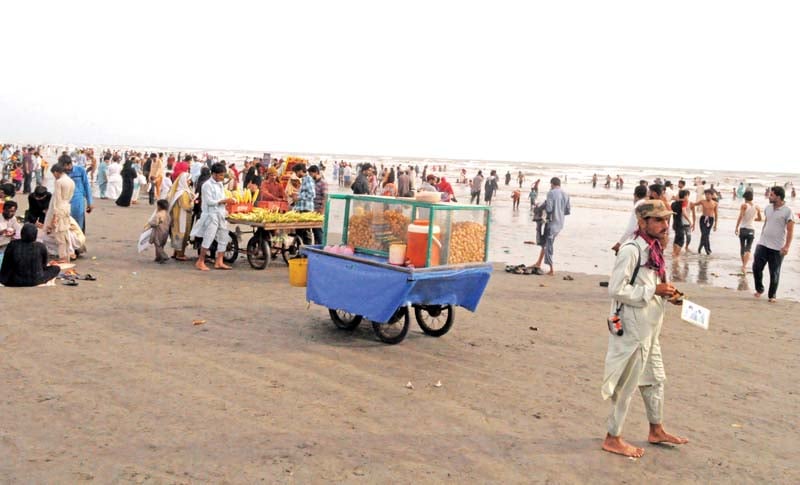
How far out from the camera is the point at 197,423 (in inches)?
206

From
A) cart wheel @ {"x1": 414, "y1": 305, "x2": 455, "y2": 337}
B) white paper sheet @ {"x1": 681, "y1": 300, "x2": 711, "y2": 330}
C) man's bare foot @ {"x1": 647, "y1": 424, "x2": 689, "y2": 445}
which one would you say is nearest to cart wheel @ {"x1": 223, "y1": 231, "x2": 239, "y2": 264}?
cart wheel @ {"x1": 414, "y1": 305, "x2": 455, "y2": 337}

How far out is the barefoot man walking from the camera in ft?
16.0

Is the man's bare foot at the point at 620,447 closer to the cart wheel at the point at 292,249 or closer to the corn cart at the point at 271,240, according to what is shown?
the corn cart at the point at 271,240

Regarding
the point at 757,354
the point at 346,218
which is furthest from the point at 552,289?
the point at 346,218

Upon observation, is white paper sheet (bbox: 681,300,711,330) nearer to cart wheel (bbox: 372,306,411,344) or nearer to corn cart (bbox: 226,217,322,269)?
cart wheel (bbox: 372,306,411,344)

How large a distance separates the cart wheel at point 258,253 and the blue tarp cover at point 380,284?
14.3 feet

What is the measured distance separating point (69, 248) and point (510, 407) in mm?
8536

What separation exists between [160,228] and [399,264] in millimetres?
6680

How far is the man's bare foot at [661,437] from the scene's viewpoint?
5219mm

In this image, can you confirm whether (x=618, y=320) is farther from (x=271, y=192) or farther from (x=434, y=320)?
(x=271, y=192)

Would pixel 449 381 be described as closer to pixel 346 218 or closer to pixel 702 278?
pixel 346 218

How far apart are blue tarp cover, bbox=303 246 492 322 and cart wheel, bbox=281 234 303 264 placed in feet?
16.1

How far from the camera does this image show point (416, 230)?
7211mm

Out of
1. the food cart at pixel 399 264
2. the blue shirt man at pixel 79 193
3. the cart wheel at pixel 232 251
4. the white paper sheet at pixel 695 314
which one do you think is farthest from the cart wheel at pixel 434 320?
the blue shirt man at pixel 79 193
